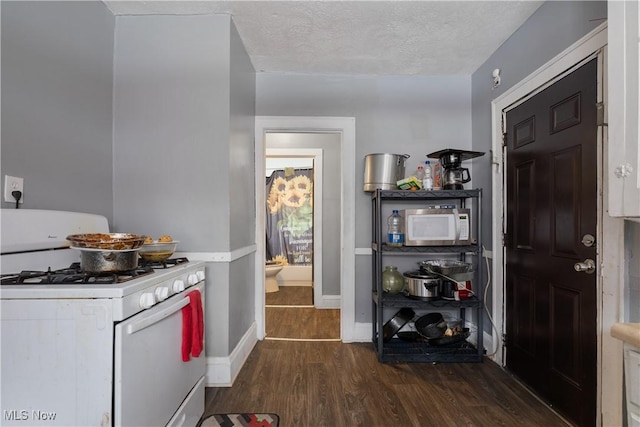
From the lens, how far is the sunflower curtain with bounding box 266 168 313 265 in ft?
17.5

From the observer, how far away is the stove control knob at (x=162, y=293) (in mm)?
1239

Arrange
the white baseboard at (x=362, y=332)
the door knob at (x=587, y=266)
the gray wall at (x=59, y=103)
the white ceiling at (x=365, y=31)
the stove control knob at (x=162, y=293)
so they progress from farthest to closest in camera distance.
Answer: the white baseboard at (x=362, y=332) < the white ceiling at (x=365, y=31) < the door knob at (x=587, y=266) < the gray wall at (x=59, y=103) < the stove control knob at (x=162, y=293)

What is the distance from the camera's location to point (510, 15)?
2.02 m

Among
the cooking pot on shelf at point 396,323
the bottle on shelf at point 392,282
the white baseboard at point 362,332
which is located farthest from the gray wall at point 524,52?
the white baseboard at point 362,332

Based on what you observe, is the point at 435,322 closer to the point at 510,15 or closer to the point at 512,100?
the point at 512,100

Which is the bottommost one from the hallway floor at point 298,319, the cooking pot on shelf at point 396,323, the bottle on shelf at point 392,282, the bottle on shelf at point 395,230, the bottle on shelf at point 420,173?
the hallway floor at point 298,319

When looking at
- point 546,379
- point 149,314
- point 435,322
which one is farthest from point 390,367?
point 149,314

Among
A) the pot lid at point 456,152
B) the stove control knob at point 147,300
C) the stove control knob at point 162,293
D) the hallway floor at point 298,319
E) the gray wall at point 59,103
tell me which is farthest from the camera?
the hallway floor at point 298,319

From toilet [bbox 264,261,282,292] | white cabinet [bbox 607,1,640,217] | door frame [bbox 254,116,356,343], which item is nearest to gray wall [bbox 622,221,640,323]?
white cabinet [bbox 607,1,640,217]

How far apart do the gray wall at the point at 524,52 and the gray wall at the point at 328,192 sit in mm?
1688

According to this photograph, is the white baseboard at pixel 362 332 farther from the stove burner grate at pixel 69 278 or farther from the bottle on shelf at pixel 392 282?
the stove burner grate at pixel 69 278

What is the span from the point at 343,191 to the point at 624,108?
1.99 m

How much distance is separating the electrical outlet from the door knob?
2.70 metres

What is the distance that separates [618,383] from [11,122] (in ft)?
9.69
